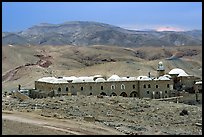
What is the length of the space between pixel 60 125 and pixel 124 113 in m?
10.8

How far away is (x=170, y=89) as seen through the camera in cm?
4909

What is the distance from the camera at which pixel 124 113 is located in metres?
33.5

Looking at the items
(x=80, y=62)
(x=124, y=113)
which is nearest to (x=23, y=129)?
(x=124, y=113)

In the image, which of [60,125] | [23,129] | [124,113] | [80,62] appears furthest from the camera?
[80,62]

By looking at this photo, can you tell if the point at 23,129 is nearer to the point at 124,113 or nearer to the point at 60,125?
the point at 60,125

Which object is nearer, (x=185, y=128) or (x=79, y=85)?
(x=185, y=128)

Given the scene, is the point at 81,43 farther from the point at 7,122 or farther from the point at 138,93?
the point at 7,122

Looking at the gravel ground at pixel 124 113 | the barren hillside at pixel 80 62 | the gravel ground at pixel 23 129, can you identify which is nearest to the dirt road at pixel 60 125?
the gravel ground at pixel 23 129

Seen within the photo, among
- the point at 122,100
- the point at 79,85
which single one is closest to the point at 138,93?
the point at 79,85

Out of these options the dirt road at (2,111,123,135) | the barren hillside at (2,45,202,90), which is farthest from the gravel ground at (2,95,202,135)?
the barren hillside at (2,45,202,90)

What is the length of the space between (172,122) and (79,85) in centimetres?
1621

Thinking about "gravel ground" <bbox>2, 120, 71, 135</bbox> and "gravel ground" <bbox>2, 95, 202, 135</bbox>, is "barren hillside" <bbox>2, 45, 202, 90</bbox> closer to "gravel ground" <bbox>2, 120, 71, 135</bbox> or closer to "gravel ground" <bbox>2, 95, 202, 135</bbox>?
"gravel ground" <bbox>2, 95, 202, 135</bbox>

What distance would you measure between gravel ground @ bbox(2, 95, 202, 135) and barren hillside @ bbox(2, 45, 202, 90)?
2903cm

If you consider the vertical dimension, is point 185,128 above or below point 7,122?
below
